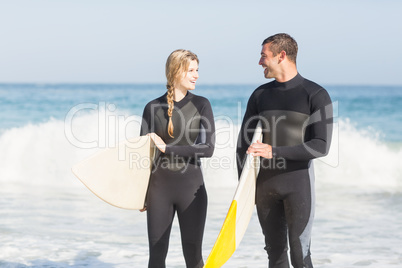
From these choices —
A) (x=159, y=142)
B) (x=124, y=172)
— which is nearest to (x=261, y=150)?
(x=159, y=142)

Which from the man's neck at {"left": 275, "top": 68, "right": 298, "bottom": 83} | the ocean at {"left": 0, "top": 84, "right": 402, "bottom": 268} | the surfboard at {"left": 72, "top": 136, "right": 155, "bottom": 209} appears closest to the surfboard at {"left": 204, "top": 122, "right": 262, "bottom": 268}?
the man's neck at {"left": 275, "top": 68, "right": 298, "bottom": 83}

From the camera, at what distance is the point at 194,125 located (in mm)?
3365

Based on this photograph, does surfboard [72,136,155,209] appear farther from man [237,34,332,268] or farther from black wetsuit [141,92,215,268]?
man [237,34,332,268]

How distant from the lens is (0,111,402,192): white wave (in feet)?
32.3

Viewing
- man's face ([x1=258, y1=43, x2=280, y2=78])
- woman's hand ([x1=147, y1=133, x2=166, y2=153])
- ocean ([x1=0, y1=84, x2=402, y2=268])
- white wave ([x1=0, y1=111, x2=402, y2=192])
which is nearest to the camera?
man's face ([x1=258, y1=43, x2=280, y2=78])

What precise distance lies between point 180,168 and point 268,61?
32.1 inches

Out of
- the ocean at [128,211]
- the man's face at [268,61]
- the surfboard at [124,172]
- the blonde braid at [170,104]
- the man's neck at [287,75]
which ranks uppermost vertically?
the man's face at [268,61]

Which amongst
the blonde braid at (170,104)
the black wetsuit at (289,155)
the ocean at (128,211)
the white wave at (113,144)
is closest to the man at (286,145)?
the black wetsuit at (289,155)

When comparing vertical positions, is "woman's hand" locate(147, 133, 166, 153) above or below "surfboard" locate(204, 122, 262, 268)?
above

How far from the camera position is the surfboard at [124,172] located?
11.2ft

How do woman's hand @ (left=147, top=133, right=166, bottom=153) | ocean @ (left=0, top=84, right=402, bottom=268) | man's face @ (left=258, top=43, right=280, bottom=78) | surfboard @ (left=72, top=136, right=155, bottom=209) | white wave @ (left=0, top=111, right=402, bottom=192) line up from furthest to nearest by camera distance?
white wave @ (left=0, top=111, right=402, bottom=192) → ocean @ (left=0, top=84, right=402, bottom=268) → surfboard @ (left=72, top=136, right=155, bottom=209) → woman's hand @ (left=147, top=133, right=166, bottom=153) → man's face @ (left=258, top=43, right=280, bottom=78)

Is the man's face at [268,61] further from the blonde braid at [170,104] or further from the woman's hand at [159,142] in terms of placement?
the woman's hand at [159,142]

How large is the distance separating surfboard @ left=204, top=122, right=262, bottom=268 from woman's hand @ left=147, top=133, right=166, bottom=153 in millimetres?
502

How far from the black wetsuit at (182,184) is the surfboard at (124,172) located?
0.25 ft
